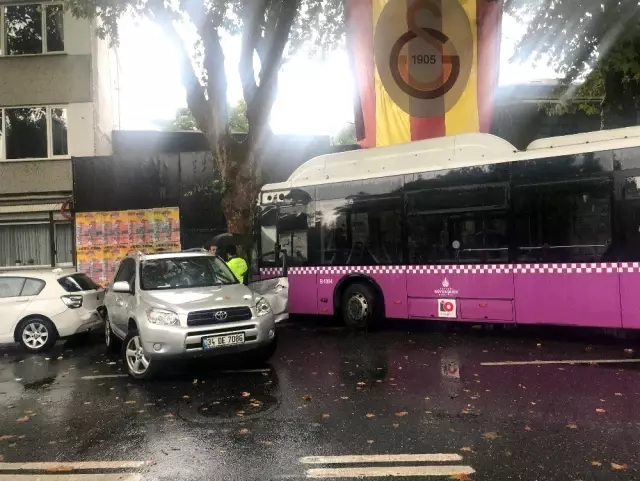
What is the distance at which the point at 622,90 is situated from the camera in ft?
46.0

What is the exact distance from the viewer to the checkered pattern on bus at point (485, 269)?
8.57 meters

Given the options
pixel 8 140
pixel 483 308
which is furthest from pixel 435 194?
pixel 8 140

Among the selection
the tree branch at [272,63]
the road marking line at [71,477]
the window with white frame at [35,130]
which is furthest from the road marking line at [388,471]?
the window with white frame at [35,130]

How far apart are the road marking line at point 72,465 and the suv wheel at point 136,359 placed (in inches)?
102

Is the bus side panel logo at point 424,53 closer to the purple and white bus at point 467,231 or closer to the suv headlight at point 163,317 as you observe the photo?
the purple and white bus at point 467,231

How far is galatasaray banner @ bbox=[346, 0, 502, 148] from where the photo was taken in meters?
11.4

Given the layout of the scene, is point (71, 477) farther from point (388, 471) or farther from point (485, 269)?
point (485, 269)

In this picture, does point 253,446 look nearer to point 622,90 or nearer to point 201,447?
point 201,447

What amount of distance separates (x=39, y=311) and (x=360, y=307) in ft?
20.2

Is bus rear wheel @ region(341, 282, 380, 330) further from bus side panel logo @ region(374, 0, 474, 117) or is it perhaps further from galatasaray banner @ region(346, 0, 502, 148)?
bus side panel logo @ region(374, 0, 474, 117)

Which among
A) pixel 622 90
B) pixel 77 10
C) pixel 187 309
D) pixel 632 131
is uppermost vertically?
pixel 77 10

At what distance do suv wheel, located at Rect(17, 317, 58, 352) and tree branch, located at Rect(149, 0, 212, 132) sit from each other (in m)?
5.57

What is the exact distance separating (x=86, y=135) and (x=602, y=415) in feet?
58.4

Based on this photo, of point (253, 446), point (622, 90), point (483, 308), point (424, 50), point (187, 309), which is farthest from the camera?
point (622, 90)
